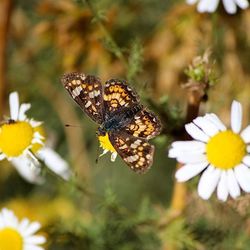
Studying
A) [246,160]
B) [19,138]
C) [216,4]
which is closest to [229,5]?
[216,4]

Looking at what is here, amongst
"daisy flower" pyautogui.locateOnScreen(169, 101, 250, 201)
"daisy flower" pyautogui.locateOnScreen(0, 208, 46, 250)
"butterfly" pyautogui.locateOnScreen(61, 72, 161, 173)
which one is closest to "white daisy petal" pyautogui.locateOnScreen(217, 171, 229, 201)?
"daisy flower" pyautogui.locateOnScreen(169, 101, 250, 201)

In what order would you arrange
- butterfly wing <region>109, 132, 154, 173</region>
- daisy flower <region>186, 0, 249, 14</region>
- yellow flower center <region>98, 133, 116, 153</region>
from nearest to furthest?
1. butterfly wing <region>109, 132, 154, 173</region>
2. yellow flower center <region>98, 133, 116, 153</region>
3. daisy flower <region>186, 0, 249, 14</region>

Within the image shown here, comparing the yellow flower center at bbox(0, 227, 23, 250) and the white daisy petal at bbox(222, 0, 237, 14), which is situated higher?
the white daisy petal at bbox(222, 0, 237, 14)

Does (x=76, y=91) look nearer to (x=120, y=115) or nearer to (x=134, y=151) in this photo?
(x=120, y=115)

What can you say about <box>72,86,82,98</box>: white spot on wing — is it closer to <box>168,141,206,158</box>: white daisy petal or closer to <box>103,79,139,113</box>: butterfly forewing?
<box>103,79,139,113</box>: butterfly forewing

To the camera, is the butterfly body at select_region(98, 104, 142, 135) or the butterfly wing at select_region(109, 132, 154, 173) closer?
the butterfly wing at select_region(109, 132, 154, 173)

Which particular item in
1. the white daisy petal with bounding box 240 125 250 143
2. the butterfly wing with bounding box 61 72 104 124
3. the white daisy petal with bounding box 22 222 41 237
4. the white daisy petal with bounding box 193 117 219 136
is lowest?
the white daisy petal with bounding box 240 125 250 143

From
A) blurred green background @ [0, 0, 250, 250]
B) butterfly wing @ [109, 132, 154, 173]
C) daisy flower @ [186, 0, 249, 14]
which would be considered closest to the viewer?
butterfly wing @ [109, 132, 154, 173]
